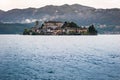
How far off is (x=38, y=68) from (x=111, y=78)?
56.1 feet

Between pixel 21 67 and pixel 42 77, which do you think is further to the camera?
pixel 21 67

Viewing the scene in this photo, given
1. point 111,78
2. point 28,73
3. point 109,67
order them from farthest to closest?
point 109,67
point 28,73
point 111,78

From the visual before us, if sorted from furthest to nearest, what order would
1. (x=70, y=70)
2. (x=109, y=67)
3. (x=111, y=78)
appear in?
(x=109, y=67), (x=70, y=70), (x=111, y=78)

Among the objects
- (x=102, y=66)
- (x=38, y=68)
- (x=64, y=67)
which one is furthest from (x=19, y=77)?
(x=102, y=66)

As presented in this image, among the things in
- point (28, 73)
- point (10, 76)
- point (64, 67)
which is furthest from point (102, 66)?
point (10, 76)

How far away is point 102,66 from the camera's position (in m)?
59.3

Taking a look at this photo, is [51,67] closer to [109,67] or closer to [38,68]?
[38,68]

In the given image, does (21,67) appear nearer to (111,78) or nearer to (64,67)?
(64,67)

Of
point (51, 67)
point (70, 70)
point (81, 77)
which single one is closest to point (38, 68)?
point (51, 67)

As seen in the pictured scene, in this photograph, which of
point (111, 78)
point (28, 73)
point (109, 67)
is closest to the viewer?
point (111, 78)

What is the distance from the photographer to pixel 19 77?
47125 mm

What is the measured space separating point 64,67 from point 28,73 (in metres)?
10.2

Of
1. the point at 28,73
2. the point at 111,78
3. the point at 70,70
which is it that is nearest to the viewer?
the point at 111,78

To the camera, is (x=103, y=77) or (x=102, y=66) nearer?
(x=103, y=77)
